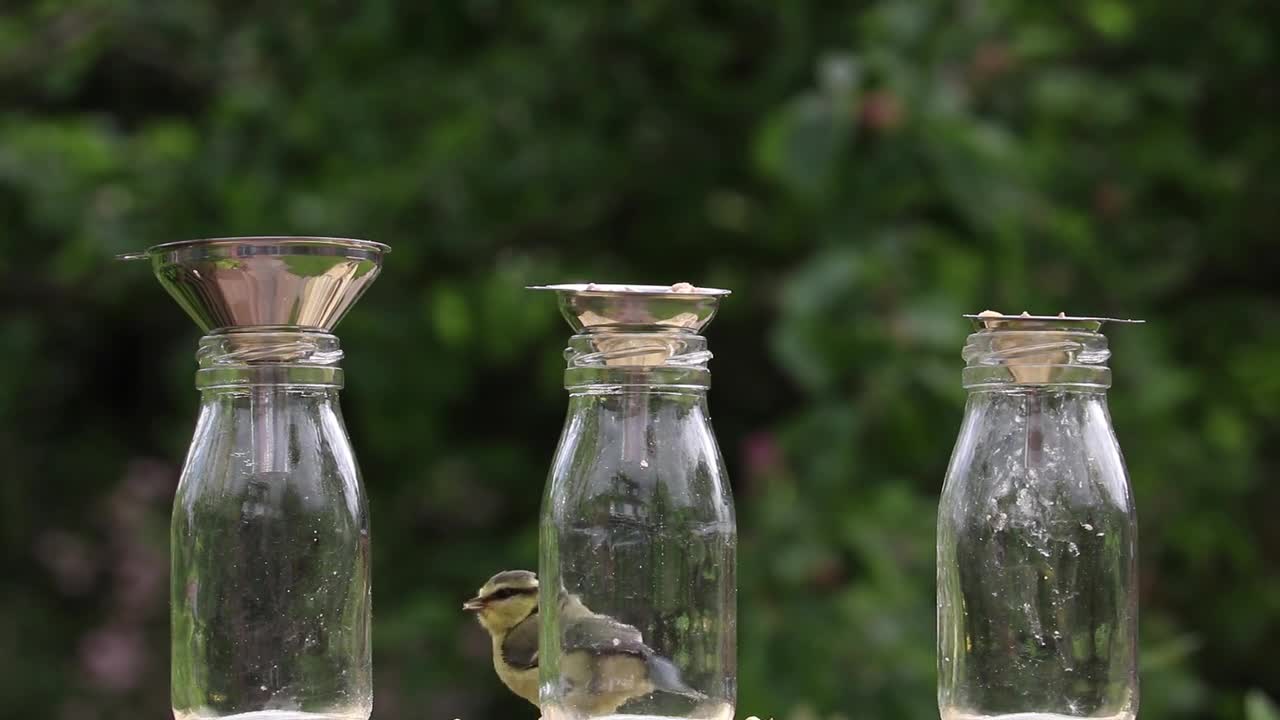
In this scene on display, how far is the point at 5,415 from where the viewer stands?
7340 mm

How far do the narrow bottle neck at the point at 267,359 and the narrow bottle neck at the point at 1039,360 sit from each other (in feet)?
2.05

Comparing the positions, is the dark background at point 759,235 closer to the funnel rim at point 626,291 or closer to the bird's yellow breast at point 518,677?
the bird's yellow breast at point 518,677

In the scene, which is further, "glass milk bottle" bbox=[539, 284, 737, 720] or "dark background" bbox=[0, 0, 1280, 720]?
"dark background" bbox=[0, 0, 1280, 720]

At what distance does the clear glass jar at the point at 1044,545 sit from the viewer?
174 centimetres

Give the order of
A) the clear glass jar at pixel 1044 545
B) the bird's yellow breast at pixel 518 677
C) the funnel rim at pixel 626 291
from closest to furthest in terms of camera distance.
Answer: the funnel rim at pixel 626 291, the clear glass jar at pixel 1044 545, the bird's yellow breast at pixel 518 677

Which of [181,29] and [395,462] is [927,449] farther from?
[181,29]

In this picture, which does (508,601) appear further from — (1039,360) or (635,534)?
Answer: (1039,360)

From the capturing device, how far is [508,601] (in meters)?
1.95

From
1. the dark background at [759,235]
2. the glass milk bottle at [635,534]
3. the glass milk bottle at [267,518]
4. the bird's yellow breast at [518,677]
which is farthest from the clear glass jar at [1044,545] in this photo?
the dark background at [759,235]

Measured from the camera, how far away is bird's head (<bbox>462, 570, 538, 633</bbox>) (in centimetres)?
194

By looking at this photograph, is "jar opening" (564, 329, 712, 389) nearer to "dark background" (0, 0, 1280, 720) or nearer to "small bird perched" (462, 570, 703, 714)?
"small bird perched" (462, 570, 703, 714)

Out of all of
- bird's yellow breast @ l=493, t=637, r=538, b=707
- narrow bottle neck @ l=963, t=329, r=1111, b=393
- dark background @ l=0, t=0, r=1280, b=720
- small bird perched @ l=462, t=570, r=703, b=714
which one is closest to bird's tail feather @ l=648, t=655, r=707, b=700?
small bird perched @ l=462, t=570, r=703, b=714

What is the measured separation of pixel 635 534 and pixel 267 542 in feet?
1.14

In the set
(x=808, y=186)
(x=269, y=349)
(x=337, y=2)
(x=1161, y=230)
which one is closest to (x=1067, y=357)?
(x=269, y=349)
